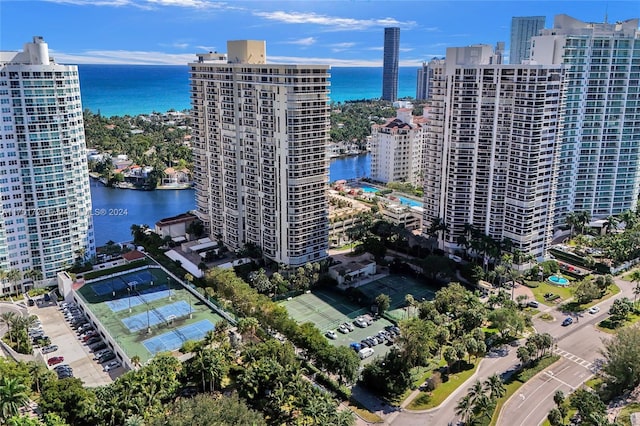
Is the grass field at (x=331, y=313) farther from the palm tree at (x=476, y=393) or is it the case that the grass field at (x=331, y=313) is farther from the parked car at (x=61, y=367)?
the parked car at (x=61, y=367)

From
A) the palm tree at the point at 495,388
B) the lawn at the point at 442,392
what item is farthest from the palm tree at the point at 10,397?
the palm tree at the point at 495,388

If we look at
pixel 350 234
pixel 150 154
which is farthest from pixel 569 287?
pixel 150 154

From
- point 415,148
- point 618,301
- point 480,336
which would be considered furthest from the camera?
point 415,148

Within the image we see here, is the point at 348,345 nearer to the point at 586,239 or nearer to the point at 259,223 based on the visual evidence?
the point at 259,223

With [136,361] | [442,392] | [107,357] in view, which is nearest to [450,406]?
[442,392]

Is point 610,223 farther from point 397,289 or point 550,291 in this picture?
point 397,289

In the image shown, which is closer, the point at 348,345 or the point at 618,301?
the point at 348,345

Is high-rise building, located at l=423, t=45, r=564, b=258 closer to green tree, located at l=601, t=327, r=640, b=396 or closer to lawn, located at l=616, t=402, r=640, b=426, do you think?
green tree, located at l=601, t=327, r=640, b=396
